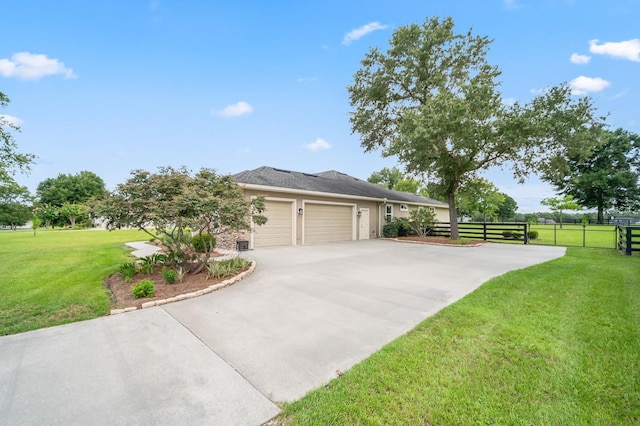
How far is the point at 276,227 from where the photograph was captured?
11641 millimetres

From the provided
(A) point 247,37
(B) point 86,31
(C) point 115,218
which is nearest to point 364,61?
(A) point 247,37

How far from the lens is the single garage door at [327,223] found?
1281cm

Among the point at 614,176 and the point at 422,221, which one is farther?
the point at 614,176

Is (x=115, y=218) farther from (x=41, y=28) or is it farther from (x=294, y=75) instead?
(x=294, y=75)

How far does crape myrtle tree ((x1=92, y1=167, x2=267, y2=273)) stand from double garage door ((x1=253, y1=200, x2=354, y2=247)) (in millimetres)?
4325

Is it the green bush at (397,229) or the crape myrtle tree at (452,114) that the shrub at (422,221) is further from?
the crape myrtle tree at (452,114)

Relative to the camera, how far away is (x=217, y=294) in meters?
4.80

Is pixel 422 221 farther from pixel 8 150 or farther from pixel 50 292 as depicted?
pixel 8 150

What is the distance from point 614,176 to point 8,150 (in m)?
50.6

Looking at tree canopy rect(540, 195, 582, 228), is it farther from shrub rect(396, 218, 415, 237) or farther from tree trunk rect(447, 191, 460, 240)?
shrub rect(396, 218, 415, 237)

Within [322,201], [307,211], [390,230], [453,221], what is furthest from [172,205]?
[453,221]

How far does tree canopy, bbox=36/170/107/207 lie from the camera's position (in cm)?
4059

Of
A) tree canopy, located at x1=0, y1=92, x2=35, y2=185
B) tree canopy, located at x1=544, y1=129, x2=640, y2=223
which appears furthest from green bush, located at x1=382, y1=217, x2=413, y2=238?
tree canopy, located at x1=544, y1=129, x2=640, y2=223

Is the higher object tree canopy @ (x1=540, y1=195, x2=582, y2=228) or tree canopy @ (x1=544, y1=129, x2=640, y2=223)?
tree canopy @ (x1=544, y1=129, x2=640, y2=223)
